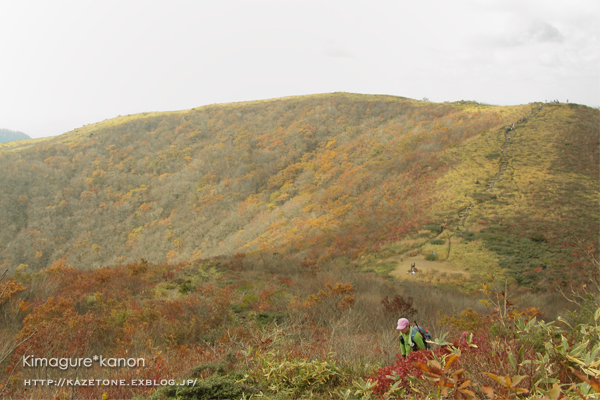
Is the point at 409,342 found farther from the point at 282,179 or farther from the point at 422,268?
the point at 282,179

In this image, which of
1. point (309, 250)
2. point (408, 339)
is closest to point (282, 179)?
point (309, 250)

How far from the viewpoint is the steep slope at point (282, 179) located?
17.8 metres

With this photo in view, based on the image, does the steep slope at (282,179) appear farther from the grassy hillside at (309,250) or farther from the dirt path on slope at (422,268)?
the dirt path on slope at (422,268)

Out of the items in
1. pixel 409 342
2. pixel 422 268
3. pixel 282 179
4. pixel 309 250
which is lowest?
pixel 309 250

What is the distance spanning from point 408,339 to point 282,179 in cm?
2710

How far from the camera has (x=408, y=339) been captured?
445 centimetres

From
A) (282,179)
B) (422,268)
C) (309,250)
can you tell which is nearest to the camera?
Result: (422,268)

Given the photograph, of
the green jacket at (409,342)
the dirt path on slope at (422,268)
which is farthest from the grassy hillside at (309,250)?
the green jacket at (409,342)

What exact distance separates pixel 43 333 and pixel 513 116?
32.9 metres

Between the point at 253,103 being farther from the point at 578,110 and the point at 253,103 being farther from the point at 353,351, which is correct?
the point at 353,351

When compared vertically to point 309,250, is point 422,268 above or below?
above

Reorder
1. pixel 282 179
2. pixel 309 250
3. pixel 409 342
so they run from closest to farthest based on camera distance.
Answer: pixel 409 342, pixel 309 250, pixel 282 179

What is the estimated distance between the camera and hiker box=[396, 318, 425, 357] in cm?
435

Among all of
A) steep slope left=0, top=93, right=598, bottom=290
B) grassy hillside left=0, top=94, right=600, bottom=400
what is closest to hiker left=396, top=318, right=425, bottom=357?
grassy hillside left=0, top=94, right=600, bottom=400
